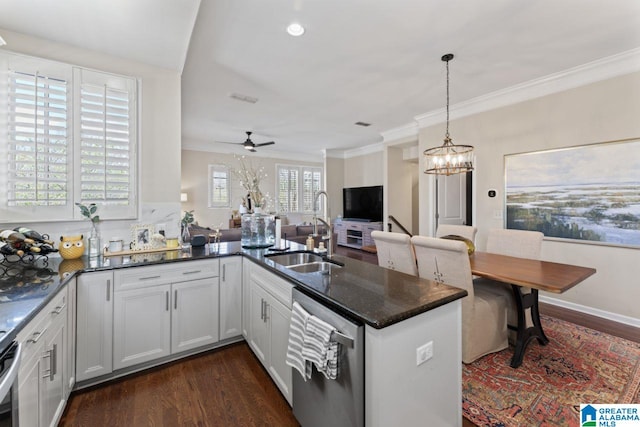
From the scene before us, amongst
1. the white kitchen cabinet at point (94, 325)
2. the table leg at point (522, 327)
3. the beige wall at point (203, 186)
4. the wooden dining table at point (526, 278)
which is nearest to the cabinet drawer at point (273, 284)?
the white kitchen cabinet at point (94, 325)

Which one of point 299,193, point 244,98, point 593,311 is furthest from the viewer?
point 299,193

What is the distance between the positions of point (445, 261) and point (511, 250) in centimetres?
125

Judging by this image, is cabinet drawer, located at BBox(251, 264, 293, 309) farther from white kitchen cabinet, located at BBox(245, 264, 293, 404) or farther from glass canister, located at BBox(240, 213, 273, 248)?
glass canister, located at BBox(240, 213, 273, 248)

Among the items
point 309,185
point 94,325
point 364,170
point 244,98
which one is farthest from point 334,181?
point 94,325

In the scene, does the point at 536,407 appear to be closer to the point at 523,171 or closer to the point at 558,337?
the point at 558,337

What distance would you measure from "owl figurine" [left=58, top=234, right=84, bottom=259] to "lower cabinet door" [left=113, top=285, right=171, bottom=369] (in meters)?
0.60

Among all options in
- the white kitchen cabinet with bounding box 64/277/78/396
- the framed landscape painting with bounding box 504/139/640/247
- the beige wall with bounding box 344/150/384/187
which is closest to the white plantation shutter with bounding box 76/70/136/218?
the white kitchen cabinet with bounding box 64/277/78/396

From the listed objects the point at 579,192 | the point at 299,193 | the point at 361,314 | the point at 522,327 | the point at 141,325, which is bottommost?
the point at 522,327

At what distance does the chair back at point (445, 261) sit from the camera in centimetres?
208

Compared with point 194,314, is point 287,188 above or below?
above

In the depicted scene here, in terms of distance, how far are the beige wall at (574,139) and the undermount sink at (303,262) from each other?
10.1 ft

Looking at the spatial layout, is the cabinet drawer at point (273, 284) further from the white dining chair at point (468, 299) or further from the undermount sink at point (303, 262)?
the white dining chair at point (468, 299)

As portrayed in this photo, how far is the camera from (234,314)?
2.47 metres

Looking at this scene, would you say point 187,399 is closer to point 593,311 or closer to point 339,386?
point 339,386
